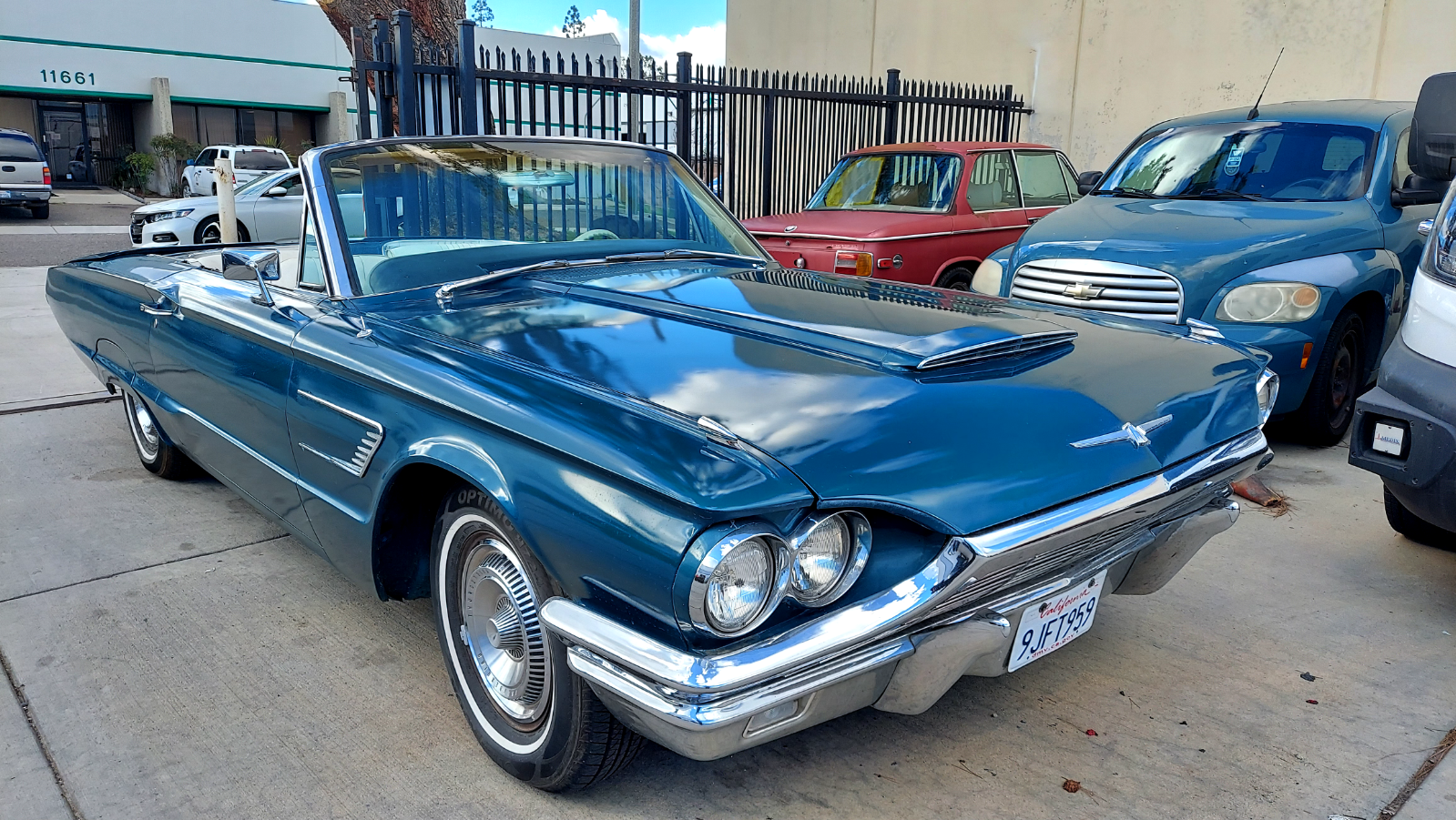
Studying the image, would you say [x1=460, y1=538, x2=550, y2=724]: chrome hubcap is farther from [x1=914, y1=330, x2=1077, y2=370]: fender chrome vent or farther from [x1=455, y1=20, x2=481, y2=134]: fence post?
[x1=455, y1=20, x2=481, y2=134]: fence post

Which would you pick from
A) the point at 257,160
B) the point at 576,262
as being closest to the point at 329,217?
the point at 576,262

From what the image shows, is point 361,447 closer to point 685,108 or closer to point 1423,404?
point 1423,404

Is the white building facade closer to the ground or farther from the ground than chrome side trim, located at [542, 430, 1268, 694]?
farther from the ground

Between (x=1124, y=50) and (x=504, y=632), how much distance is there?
1142 cm

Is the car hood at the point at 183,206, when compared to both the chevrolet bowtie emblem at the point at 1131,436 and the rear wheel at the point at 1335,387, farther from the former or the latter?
the chevrolet bowtie emblem at the point at 1131,436

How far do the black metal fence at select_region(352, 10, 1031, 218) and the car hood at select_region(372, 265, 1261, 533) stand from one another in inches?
180

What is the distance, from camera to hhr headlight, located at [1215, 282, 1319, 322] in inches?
191

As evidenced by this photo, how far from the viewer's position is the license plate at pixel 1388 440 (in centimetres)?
321

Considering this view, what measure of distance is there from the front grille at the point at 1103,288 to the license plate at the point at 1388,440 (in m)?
1.65

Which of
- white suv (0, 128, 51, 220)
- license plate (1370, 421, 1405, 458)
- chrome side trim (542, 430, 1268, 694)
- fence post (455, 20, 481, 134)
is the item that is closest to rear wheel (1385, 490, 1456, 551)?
license plate (1370, 421, 1405, 458)

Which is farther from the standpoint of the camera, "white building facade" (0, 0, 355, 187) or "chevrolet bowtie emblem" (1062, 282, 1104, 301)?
"white building facade" (0, 0, 355, 187)

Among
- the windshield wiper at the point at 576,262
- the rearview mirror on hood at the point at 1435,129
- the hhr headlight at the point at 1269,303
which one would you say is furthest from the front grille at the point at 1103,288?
the windshield wiper at the point at 576,262

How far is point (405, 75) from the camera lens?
812cm

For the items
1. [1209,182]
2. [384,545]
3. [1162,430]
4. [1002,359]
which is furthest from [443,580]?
[1209,182]
